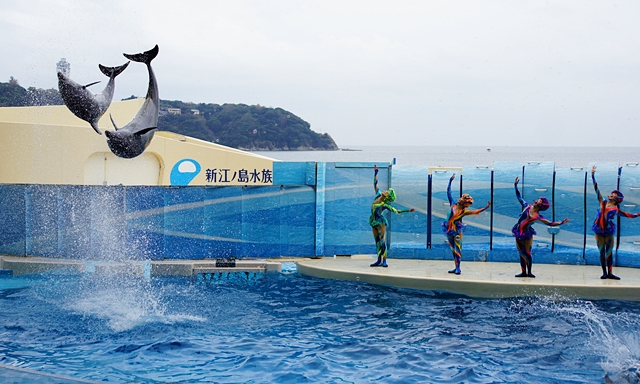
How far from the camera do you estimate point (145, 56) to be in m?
7.78

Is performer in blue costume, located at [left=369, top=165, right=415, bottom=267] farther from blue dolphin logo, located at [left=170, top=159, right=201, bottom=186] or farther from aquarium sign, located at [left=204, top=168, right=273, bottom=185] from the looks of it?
blue dolphin logo, located at [left=170, top=159, right=201, bottom=186]

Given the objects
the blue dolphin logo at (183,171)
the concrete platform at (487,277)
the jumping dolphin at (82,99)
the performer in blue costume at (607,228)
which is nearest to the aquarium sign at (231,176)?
the blue dolphin logo at (183,171)

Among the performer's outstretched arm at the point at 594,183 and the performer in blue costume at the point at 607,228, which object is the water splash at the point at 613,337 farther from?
the performer's outstretched arm at the point at 594,183

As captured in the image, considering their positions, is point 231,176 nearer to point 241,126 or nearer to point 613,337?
point 613,337

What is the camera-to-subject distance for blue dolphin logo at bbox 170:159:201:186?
61.7 ft

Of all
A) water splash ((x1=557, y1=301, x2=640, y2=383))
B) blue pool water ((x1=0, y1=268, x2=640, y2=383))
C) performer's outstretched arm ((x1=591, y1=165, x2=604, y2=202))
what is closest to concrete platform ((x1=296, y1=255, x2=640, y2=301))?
blue pool water ((x1=0, y1=268, x2=640, y2=383))

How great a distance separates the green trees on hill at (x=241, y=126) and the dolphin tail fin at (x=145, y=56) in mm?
28557

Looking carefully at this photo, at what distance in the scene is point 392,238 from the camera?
41.4 ft

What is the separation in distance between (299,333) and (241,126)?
46.8 m

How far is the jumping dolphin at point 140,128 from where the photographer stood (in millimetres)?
7468

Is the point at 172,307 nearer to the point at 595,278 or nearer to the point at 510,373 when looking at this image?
the point at 510,373

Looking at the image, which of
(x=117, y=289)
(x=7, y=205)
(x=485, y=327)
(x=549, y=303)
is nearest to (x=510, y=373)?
(x=485, y=327)

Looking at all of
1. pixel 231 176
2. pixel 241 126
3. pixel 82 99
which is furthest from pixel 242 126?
pixel 82 99

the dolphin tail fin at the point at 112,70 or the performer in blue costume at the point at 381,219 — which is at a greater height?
the dolphin tail fin at the point at 112,70
